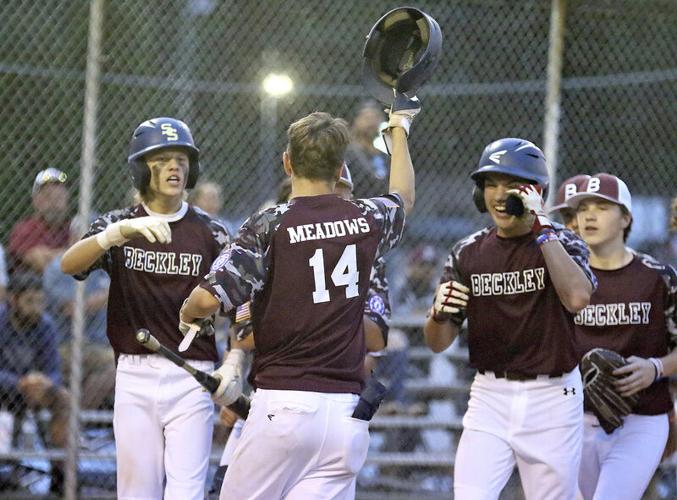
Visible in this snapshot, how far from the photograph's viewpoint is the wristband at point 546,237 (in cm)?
477

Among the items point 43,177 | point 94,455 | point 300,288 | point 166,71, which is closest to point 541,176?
point 300,288

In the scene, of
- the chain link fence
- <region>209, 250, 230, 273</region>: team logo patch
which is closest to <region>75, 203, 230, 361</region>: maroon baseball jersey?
<region>209, 250, 230, 273</region>: team logo patch

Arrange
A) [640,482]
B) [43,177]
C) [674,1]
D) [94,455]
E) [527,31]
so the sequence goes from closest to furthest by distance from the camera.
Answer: [640,482], [43,177], [94,455], [674,1], [527,31]

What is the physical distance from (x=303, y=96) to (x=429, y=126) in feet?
4.08

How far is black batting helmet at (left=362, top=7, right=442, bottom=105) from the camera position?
14.8 feet

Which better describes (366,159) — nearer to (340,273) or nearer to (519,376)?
(519,376)

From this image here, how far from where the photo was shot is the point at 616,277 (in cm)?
577

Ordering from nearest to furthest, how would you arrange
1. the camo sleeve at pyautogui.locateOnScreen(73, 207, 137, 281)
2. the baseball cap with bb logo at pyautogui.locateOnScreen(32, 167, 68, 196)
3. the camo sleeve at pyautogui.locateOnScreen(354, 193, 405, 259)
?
1. the camo sleeve at pyautogui.locateOnScreen(354, 193, 405, 259)
2. the camo sleeve at pyautogui.locateOnScreen(73, 207, 137, 281)
3. the baseball cap with bb logo at pyautogui.locateOnScreen(32, 167, 68, 196)

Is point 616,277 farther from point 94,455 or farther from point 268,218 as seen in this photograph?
point 94,455

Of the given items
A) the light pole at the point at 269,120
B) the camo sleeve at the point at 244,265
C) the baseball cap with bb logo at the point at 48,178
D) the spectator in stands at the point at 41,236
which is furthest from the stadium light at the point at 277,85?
the camo sleeve at the point at 244,265

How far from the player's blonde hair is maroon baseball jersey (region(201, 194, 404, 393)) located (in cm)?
10

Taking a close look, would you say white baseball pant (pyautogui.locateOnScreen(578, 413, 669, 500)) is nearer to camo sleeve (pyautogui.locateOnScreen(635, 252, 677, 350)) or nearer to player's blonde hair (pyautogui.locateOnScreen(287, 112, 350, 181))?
camo sleeve (pyautogui.locateOnScreen(635, 252, 677, 350))

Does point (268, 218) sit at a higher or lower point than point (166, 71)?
lower

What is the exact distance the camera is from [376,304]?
5.60 m
